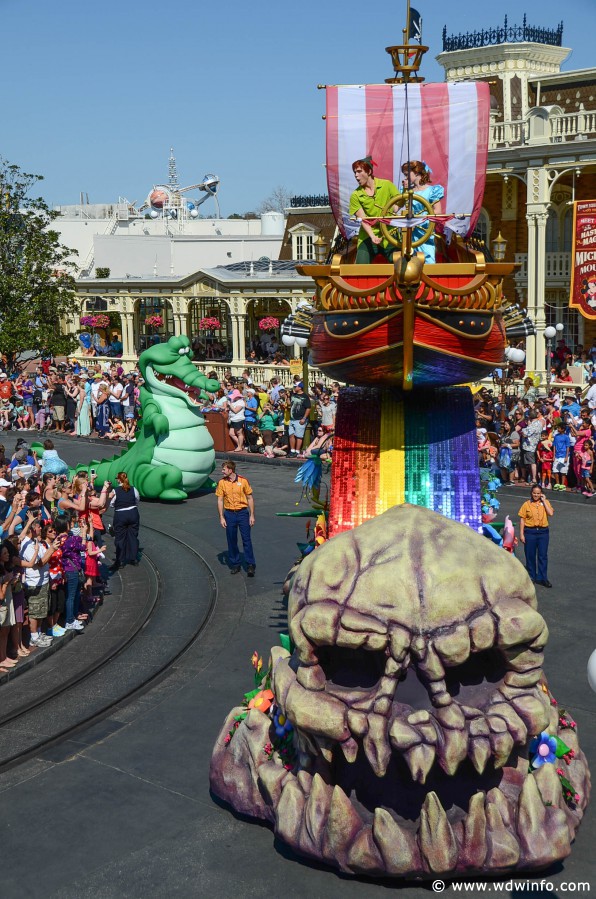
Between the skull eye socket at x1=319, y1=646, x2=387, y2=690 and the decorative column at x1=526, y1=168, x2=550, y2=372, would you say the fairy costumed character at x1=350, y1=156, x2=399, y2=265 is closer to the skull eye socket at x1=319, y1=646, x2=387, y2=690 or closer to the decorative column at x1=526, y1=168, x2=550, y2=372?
the skull eye socket at x1=319, y1=646, x2=387, y2=690

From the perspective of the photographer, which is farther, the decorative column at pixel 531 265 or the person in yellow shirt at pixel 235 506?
the decorative column at pixel 531 265

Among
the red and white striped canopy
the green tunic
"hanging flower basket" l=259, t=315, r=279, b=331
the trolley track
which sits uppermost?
the red and white striped canopy

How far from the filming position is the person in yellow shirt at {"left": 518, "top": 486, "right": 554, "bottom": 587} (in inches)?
488

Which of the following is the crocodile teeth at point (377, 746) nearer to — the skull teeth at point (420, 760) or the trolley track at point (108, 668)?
the skull teeth at point (420, 760)

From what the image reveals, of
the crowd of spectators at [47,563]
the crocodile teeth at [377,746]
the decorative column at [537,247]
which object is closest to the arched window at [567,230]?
the decorative column at [537,247]

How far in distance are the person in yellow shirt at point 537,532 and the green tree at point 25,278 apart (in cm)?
2187

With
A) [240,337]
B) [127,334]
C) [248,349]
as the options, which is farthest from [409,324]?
[248,349]

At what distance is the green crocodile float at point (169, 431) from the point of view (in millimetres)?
17281

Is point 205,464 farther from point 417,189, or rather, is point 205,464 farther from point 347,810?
point 347,810

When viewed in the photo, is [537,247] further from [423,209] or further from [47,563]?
[47,563]

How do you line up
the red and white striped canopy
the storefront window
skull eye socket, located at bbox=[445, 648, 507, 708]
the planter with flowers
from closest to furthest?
skull eye socket, located at bbox=[445, 648, 507, 708], the red and white striped canopy, the storefront window, the planter with flowers

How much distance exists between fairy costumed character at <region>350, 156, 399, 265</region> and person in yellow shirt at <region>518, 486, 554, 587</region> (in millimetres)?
4540

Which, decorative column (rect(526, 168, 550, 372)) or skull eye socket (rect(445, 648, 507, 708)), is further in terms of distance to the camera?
decorative column (rect(526, 168, 550, 372))

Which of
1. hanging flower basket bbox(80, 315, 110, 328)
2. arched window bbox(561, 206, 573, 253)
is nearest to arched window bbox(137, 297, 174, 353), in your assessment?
hanging flower basket bbox(80, 315, 110, 328)
